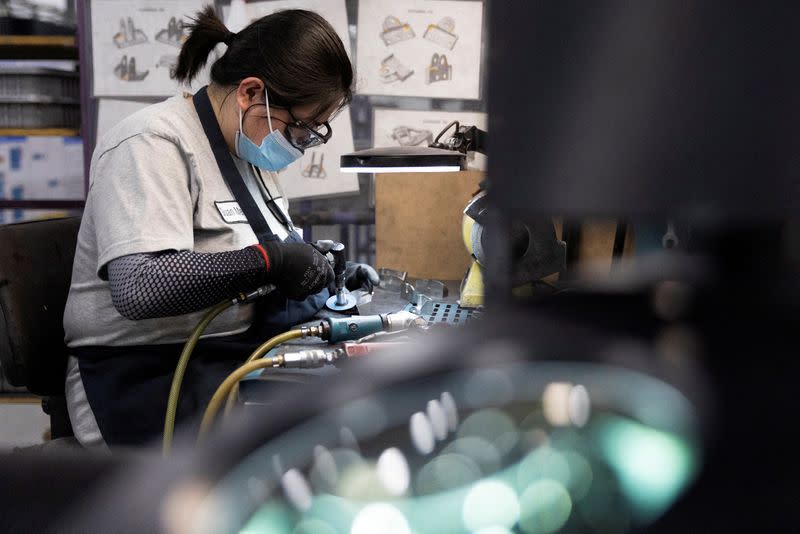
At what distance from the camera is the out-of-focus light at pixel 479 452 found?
27 centimetres

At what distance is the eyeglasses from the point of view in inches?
56.1

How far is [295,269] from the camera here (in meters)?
1.28

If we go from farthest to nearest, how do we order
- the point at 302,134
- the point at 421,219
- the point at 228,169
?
the point at 421,219 < the point at 302,134 < the point at 228,169

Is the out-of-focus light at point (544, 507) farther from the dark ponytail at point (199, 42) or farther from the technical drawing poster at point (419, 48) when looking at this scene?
the technical drawing poster at point (419, 48)

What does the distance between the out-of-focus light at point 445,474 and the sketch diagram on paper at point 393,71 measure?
235cm

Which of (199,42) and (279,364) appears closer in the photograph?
(279,364)

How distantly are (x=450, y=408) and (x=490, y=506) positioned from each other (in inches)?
1.5

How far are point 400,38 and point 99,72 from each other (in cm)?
105

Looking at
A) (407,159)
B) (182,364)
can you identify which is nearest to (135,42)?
(407,159)

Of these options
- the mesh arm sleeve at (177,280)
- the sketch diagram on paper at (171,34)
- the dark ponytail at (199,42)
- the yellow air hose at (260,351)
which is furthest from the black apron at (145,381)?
the sketch diagram on paper at (171,34)

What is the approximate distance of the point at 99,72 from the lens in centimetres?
250

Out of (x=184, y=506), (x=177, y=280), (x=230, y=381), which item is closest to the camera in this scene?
(x=184, y=506)

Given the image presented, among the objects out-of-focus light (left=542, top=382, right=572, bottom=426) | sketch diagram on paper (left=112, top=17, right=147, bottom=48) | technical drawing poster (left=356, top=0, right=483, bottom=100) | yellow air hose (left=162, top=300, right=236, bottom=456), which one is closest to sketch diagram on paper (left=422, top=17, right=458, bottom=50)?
technical drawing poster (left=356, top=0, right=483, bottom=100)

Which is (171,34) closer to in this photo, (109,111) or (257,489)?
(109,111)
